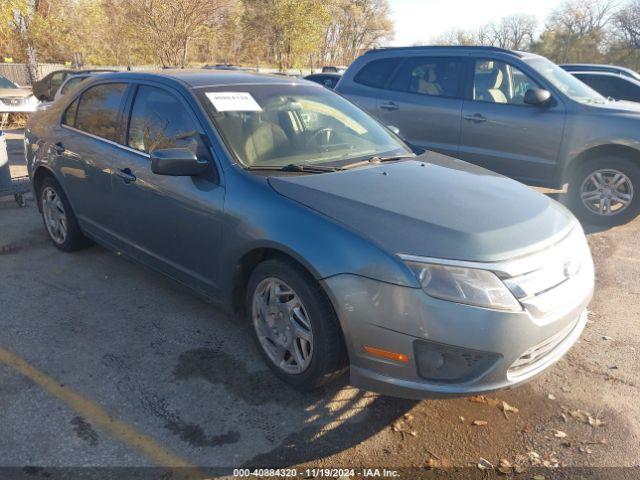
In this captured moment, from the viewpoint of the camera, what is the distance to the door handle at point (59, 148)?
15.2 ft

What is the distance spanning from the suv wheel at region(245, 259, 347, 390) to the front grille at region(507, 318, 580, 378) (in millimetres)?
846

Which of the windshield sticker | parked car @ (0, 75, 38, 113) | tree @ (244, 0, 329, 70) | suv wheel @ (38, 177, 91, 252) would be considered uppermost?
tree @ (244, 0, 329, 70)

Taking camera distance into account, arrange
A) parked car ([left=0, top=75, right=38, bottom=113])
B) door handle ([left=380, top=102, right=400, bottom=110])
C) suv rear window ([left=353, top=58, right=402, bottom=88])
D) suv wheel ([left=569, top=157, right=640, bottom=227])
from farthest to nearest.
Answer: parked car ([left=0, top=75, right=38, bottom=113])
suv rear window ([left=353, top=58, right=402, bottom=88])
door handle ([left=380, top=102, right=400, bottom=110])
suv wheel ([left=569, top=157, right=640, bottom=227])

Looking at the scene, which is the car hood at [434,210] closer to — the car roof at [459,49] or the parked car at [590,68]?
the car roof at [459,49]

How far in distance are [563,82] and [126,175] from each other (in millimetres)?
5495

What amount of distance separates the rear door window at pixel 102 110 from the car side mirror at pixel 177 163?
3.64 ft

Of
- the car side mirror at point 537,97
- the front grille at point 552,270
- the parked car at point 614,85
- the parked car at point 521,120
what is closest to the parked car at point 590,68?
the parked car at point 614,85

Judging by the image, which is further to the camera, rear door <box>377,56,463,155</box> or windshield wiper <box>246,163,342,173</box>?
rear door <box>377,56,463,155</box>

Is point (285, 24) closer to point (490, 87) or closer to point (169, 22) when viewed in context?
point (169, 22)

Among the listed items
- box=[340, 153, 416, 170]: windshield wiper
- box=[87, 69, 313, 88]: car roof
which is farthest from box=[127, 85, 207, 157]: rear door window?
box=[340, 153, 416, 170]: windshield wiper

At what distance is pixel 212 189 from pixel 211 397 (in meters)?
1.23

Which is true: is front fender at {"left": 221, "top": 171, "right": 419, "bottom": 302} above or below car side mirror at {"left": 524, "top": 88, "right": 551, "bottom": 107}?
below

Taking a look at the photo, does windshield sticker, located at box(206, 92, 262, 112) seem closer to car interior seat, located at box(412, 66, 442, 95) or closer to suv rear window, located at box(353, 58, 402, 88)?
car interior seat, located at box(412, 66, 442, 95)

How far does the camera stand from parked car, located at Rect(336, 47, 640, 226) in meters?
6.13
